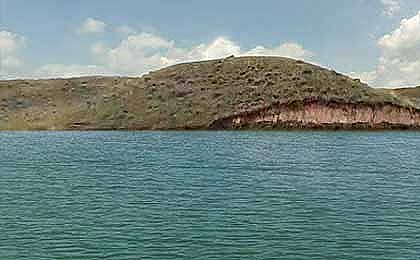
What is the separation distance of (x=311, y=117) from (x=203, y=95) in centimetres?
2208

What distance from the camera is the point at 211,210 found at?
2308 centimetres

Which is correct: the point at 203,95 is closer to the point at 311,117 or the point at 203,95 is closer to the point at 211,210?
the point at 311,117

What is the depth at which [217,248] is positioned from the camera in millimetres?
17391

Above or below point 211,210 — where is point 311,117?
above

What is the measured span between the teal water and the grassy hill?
59.3 metres

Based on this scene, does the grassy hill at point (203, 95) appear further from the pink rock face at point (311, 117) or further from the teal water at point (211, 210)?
the teal water at point (211, 210)

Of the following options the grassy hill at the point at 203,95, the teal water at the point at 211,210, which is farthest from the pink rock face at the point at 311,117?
the teal water at the point at 211,210

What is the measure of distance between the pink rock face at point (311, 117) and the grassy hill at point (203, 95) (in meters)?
1.34

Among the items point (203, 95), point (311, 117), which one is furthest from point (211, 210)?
point (203, 95)

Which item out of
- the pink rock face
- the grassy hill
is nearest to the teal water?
the pink rock face

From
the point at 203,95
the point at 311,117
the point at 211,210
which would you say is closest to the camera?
the point at 211,210

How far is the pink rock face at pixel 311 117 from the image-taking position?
97500 mm

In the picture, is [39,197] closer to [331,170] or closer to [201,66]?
[331,170]

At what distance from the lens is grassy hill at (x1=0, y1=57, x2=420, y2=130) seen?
101000mm
